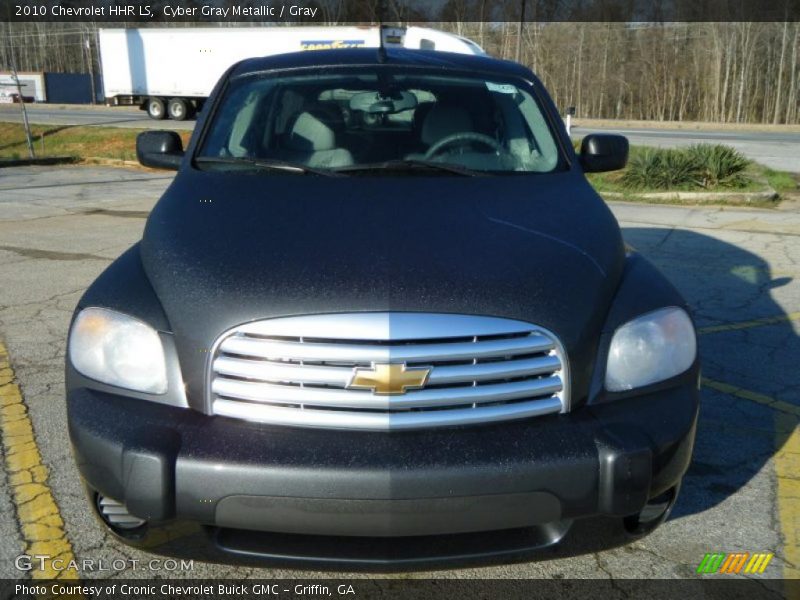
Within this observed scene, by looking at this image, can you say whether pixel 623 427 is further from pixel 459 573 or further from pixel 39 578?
pixel 39 578

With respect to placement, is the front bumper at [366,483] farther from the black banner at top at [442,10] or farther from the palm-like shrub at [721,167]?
the black banner at top at [442,10]

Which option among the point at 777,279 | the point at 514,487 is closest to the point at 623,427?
the point at 514,487

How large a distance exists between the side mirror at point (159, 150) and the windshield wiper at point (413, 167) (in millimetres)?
1092

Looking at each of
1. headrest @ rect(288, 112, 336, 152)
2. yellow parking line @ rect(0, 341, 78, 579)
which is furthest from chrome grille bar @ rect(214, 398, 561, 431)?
headrest @ rect(288, 112, 336, 152)

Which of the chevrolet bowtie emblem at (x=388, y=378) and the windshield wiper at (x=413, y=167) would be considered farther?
the windshield wiper at (x=413, y=167)

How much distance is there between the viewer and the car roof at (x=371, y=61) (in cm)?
377

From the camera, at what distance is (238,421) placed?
2125 mm

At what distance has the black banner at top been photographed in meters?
39.8

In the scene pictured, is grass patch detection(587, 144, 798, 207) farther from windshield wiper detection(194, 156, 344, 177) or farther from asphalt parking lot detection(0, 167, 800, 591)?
windshield wiper detection(194, 156, 344, 177)

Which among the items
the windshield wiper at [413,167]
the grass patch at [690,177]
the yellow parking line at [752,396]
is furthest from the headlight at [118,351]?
the grass patch at [690,177]

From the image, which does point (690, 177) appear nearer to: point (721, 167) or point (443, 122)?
point (721, 167)

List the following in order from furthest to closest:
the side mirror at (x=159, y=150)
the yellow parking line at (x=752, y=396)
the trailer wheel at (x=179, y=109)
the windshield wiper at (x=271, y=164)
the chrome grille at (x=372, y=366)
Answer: the trailer wheel at (x=179, y=109) → the yellow parking line at (x=752, y=396) → the side mirror at (x=159, y=150) → the windshield wiper at (x=271, y=164) → the chrome grille at (x=372, y=366)

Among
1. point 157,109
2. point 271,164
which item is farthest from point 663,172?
point 157,109

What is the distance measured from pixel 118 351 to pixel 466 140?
6.26ft
